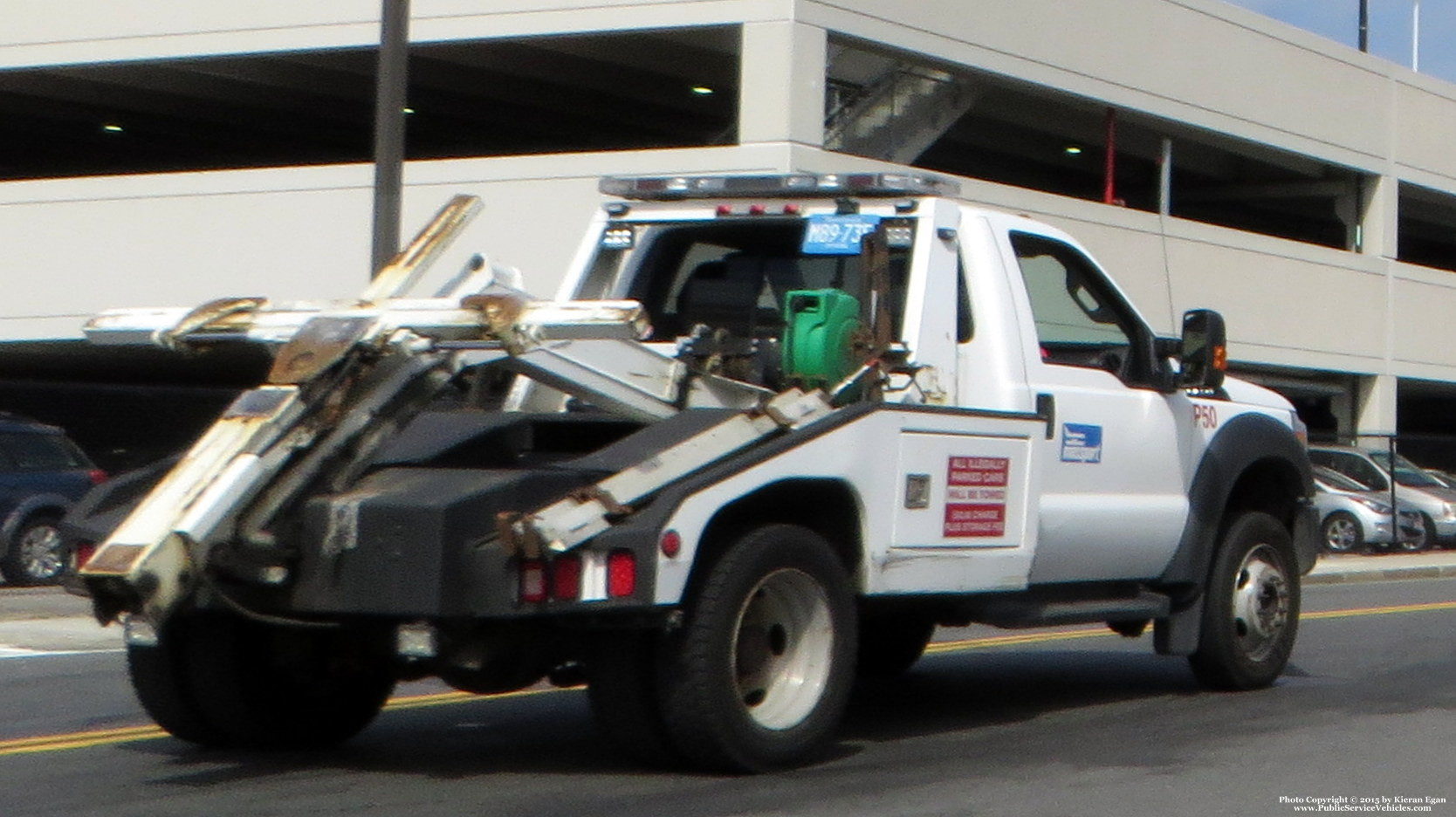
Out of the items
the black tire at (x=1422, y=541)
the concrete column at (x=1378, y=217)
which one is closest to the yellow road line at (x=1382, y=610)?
the black tire at (x=1422, y=541)

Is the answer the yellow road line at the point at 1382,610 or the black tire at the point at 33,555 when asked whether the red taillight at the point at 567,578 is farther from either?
the black tire at the point at 33,555

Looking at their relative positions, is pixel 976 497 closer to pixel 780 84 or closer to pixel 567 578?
pixel 567 578

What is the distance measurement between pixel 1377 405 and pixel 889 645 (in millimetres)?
25483

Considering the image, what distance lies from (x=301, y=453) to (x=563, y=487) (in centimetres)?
93

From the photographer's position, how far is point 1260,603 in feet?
33.5

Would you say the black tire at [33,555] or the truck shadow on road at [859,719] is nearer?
the truck shadow on road at [859,719]

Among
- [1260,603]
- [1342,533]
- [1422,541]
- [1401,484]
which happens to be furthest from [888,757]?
[1401,484]

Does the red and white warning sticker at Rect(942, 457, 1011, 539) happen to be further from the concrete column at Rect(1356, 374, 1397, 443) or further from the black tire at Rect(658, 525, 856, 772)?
the concrete column at Rect(1356, 374, 1397, 443)

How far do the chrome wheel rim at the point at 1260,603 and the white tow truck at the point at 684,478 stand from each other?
145mm

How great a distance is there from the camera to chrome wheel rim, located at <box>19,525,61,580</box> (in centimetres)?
1858

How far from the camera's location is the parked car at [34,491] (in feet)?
60.5

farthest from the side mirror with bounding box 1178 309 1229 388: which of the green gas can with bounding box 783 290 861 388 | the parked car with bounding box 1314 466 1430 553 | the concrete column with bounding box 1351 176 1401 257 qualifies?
the concrete column with bounding box 1351 176 1401 257

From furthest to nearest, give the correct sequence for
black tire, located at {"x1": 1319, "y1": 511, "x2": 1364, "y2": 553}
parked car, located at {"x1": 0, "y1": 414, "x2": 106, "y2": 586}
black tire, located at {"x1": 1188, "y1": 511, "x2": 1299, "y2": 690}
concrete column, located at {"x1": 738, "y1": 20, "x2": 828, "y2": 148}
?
black tire, located at {"x1": 1319, "y1": 511, "x2": 1364, "y2": 553} → concrete column, located at {"x1": 738, "y1": 20, "x2": 828, "y2": 148} → parked car, located at {"x1": 0, "y1": 414, "x2": 106, "y2": 586} → black tire, located at {"x1": 1188, "y1": 511, "x2": 1299, "y2": 690}

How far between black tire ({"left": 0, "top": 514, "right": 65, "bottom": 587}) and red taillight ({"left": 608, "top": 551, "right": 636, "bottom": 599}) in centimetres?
1297
